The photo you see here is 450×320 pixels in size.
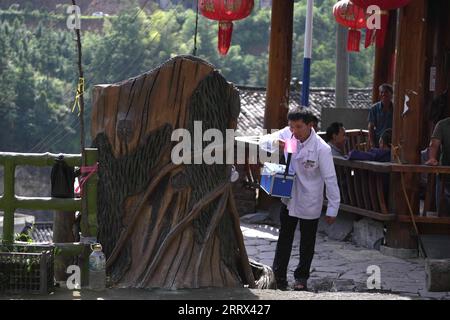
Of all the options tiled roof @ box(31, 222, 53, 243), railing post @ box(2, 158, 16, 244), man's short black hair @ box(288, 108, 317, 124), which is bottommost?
tiled roof @ box(31, 222, 53, 243)

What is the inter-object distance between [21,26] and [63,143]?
497 inches

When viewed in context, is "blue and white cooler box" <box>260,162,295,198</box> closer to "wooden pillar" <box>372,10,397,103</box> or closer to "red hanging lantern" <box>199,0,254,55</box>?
"red hanging lantern" <box>199,0,254,55</box>

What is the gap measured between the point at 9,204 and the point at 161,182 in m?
1.12

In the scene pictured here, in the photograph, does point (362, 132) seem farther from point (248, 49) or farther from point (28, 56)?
point (248, 49)

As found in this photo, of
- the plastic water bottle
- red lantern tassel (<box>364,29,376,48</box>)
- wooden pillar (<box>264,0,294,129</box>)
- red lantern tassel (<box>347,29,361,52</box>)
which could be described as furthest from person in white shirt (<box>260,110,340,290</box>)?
red lantern tassel (<box>347,29,361,52</box>)

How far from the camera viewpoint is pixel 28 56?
2672 inches

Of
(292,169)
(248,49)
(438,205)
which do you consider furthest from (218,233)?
(248,49)

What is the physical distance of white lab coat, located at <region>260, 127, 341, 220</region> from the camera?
725cm

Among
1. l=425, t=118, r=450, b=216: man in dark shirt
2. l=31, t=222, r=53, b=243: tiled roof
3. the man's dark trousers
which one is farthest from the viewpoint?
l=31, t=222, r=53, b=243: tiled roof

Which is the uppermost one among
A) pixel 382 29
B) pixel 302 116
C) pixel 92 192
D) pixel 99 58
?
pixel 99 58

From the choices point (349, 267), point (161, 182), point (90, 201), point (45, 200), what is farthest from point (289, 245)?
point (45, 200)

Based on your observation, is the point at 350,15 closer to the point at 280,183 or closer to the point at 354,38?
the point at 354,38

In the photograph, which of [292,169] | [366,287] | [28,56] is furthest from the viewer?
[28,56]

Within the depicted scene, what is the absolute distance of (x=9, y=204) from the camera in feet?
21.5
